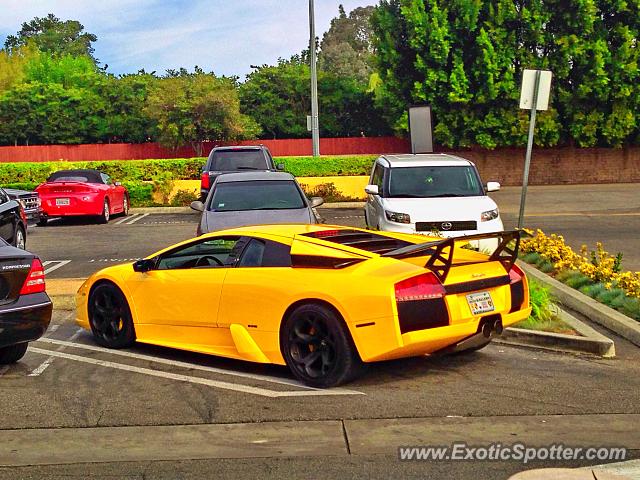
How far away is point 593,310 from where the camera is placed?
10461 mm

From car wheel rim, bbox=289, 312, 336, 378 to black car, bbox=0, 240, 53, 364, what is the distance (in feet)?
7.32

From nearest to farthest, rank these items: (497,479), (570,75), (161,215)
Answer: (497,479) < (161,215) < (570,75)

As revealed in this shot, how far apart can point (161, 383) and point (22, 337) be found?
126 cm

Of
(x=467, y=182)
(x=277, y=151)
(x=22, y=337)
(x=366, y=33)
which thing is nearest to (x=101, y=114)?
(x=277, y=151)

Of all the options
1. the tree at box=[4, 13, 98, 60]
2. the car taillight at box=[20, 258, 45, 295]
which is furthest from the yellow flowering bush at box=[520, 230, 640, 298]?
the tree at box=[4, 13, 98, 60]

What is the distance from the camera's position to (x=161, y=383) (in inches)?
308

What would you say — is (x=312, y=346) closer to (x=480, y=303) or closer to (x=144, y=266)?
(x=480, y=303)

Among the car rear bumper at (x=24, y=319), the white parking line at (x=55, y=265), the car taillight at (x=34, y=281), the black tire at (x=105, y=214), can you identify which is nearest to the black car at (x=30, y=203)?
the black tire at (x=105, y=214)

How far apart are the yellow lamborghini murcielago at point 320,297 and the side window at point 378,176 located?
24.8 ft

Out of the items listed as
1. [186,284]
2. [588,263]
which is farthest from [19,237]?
[588,263]

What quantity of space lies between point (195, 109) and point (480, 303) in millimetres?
43822

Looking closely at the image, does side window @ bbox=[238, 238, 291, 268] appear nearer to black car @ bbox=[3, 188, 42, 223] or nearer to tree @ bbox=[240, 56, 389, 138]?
black car @ bbox=[3, 188, 42, 223]

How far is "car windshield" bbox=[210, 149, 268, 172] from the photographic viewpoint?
2336 centimetres

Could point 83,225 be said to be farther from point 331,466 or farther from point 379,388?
point 331,466
